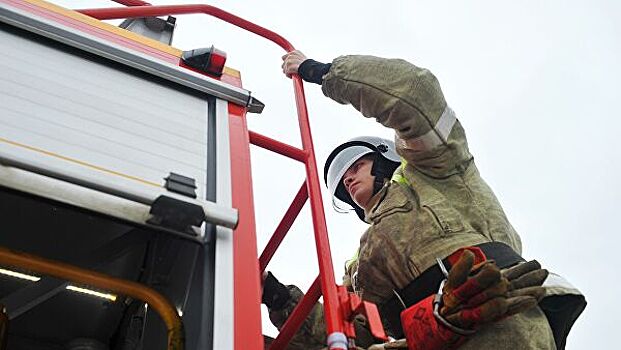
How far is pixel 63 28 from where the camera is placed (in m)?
1.76

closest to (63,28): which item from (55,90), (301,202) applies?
(55,90)

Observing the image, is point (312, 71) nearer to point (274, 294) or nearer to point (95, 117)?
point (274, 294)

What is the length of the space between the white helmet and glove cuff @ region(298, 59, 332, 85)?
807 millimetres

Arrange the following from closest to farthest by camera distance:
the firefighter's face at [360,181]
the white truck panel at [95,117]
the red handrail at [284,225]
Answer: the white truck panel at [95,117] → the red handrail at [284,225] → the firefighter's face at [360,181]

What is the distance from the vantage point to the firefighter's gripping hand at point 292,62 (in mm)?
2541

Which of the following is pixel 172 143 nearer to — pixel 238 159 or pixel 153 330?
pixel 238 159

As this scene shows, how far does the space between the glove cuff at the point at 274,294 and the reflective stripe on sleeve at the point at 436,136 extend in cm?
98

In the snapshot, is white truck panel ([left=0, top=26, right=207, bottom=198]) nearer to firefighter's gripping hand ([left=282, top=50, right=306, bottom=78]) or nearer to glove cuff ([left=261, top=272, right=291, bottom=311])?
firefighter's gripping hand ([left=282, top=50, right=306, bottom=78])

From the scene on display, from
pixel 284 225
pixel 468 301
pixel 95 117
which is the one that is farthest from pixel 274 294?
pixel 95 117

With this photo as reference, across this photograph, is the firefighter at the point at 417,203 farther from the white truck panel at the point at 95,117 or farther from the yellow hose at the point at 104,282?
the yellow hose at the point at 104,282

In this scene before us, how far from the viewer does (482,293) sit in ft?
5.42

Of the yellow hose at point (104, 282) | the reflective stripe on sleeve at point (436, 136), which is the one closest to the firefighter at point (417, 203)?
the reflective stripe on sleeve at point (436, 136)

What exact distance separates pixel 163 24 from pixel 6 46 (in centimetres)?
142

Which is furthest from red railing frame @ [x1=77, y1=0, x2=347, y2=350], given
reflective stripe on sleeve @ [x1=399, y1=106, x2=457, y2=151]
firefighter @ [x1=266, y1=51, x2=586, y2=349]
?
reflective stripe on sleeve @ [x1=399, y1=106, x2=457, y2=151]
